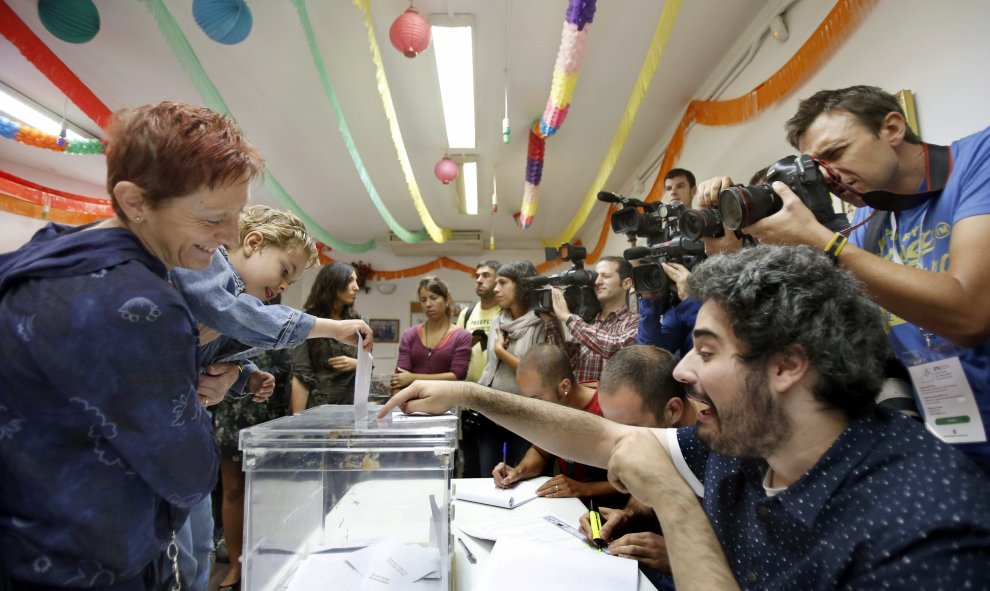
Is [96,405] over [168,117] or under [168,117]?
under

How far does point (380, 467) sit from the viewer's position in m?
0.99

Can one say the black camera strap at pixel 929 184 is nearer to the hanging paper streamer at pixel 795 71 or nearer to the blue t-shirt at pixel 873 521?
the blue t-shirt at pixel 873 521

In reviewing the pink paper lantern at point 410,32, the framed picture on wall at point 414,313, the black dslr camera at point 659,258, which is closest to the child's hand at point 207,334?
the black dslr camera at point 659,258

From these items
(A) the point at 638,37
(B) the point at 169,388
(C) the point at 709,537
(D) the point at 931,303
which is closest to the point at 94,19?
(B) the point at 169,388

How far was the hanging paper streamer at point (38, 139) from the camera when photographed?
2.64m

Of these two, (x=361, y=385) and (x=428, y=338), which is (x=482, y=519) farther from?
(x=428, y=338)

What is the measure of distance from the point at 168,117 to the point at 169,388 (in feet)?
1.44

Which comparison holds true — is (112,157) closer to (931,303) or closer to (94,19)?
(931,303)

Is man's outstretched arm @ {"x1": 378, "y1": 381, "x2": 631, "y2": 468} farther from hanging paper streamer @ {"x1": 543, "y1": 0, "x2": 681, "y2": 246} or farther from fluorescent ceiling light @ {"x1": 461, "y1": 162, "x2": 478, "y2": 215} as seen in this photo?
fluorescent ceiling light @ {"x1": 461, "y1": 162, "x2": 478, "y2": 215}

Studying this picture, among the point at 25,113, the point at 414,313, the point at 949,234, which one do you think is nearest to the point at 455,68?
the point at 949,234

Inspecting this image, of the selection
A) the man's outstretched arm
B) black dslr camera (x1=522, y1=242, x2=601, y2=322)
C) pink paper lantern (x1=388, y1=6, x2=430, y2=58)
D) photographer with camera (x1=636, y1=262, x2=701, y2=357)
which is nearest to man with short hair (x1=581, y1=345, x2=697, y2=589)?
the man's outstretched arm

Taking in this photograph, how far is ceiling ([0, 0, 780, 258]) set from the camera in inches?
105

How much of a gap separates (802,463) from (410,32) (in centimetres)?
247

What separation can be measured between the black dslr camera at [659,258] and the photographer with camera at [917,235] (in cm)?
56
